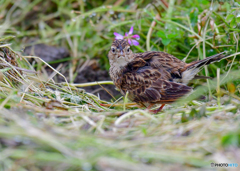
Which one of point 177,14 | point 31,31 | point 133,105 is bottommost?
point 133,105

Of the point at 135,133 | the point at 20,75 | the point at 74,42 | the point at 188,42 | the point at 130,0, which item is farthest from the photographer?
the point at 130,0

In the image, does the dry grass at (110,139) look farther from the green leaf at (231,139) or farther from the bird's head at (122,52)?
the bird's head at (122,52)

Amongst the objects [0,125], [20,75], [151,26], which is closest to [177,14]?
[151,26]

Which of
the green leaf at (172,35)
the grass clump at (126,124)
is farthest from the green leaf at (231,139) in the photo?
the green leaf at (172,35)

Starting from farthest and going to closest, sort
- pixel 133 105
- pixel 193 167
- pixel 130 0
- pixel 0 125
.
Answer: pixel 130 0
pixel 133 105
pixel 0 125
pixel 193 167

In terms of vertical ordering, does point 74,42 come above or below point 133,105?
above

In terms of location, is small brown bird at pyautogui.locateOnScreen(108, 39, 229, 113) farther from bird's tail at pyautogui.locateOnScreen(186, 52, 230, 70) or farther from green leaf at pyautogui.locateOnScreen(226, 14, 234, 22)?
green leaf at pyautogui.locateOnScreen(226, 14, 234, 22)

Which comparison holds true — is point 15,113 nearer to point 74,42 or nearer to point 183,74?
point 183,74

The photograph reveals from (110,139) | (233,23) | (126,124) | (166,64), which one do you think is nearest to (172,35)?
(166,64)
